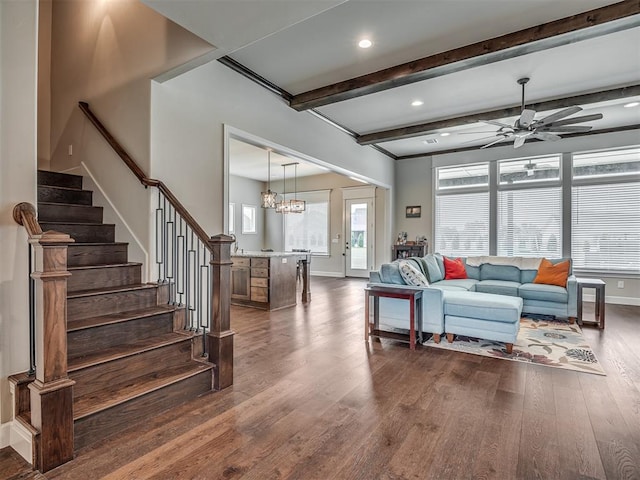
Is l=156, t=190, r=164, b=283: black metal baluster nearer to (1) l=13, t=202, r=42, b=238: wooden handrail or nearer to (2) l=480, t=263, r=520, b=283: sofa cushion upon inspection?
(1) l=13, t=202, r=42, b=238: wooden handrail

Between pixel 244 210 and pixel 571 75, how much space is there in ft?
27.8

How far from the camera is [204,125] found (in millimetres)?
3770

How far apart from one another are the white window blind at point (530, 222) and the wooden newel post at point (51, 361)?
774cm

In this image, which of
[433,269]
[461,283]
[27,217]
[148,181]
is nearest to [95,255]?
[148,181]

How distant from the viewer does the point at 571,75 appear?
450 cm

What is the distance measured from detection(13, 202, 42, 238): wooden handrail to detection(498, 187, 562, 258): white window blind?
782 centimetres

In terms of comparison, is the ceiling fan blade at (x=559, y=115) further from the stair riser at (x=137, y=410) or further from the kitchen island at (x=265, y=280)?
the stair riser at (x=137, y=410)

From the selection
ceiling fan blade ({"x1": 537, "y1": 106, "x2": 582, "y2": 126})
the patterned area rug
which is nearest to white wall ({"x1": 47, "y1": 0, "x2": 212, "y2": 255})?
the patterned area rug

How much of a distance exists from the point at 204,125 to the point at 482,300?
139 inches

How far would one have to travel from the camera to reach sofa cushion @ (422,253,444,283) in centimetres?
548

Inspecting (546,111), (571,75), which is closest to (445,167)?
(546,111)

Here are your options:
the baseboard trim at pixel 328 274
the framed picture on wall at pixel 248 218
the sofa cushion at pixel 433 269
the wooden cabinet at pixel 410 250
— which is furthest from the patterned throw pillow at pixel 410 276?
the framed picture on wall at pixel 248 218

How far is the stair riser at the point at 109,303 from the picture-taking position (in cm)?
259

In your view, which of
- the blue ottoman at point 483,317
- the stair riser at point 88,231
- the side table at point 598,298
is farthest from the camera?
the side table at point 598,298
